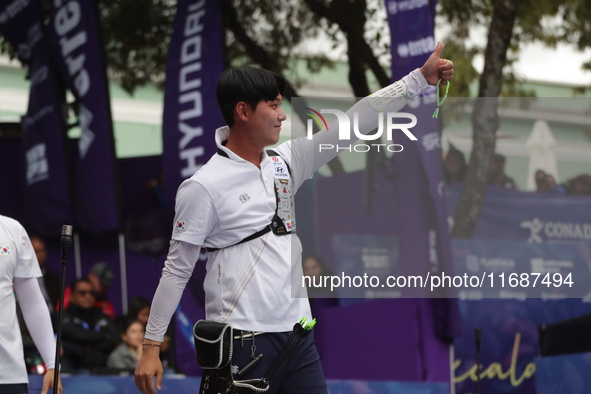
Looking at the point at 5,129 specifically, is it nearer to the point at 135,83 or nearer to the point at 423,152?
the point at 135,83

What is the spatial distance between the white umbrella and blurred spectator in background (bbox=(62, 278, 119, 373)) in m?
4.08

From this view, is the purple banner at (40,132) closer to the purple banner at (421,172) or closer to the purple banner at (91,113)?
the purple banner at (91,113)

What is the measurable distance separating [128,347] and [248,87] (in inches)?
210

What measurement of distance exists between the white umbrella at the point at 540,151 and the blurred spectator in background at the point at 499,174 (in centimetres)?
15

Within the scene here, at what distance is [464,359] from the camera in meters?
8.73

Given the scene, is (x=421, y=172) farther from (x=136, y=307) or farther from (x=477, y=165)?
(x=136, y=307)

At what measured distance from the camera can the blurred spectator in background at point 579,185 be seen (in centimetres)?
643

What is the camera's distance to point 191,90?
1012 centimetres

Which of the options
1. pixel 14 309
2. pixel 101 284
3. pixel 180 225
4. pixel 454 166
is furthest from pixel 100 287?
pixel 180 225

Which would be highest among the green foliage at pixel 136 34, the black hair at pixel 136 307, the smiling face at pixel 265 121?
the green foliage at pixel 136 34

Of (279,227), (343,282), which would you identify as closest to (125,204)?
(343,282)

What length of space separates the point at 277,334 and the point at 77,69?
8.08 meters

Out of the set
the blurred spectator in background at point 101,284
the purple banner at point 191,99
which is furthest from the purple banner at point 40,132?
the purple banner at point 191,99

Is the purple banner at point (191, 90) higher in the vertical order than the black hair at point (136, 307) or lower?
higher
